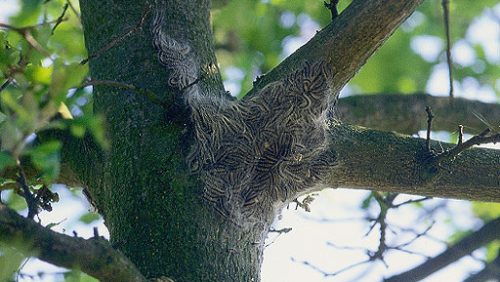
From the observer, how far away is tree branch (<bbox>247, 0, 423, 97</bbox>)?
7.21 ft

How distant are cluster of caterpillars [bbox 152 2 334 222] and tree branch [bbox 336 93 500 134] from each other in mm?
1001

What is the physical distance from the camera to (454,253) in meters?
3.12

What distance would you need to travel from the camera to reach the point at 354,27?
2207mm

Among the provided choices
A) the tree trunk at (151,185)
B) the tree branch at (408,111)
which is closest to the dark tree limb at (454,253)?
the tree branch at (408,111)

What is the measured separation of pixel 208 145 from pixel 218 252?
0.28 m

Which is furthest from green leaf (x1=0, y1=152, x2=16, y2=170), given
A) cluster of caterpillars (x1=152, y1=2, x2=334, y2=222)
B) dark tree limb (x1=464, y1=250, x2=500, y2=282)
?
dark tree limb (x1=464, y1=250, x2=500, y2=282)

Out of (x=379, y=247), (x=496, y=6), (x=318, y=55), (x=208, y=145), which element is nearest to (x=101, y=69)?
(x=208, y=145)

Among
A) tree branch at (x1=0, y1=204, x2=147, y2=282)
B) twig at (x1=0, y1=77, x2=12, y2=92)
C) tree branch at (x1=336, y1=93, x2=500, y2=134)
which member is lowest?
tree branch at (x1=0, y1=204, x2=147, y2=282)

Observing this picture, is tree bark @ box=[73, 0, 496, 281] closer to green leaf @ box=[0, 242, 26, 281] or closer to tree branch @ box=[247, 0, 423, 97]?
tree branch @ box=[247, 0, 423, 97]

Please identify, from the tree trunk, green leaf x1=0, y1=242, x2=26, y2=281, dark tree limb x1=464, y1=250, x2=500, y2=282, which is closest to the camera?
green leaf x1=0, y1=242, x2=26, y2=281

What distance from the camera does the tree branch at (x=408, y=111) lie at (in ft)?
11.0

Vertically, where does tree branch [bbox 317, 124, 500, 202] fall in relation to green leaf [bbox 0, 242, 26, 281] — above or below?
above

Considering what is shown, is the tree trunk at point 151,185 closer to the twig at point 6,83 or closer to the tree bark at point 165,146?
the tree bark at point 165,146

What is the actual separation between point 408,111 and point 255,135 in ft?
4.66
